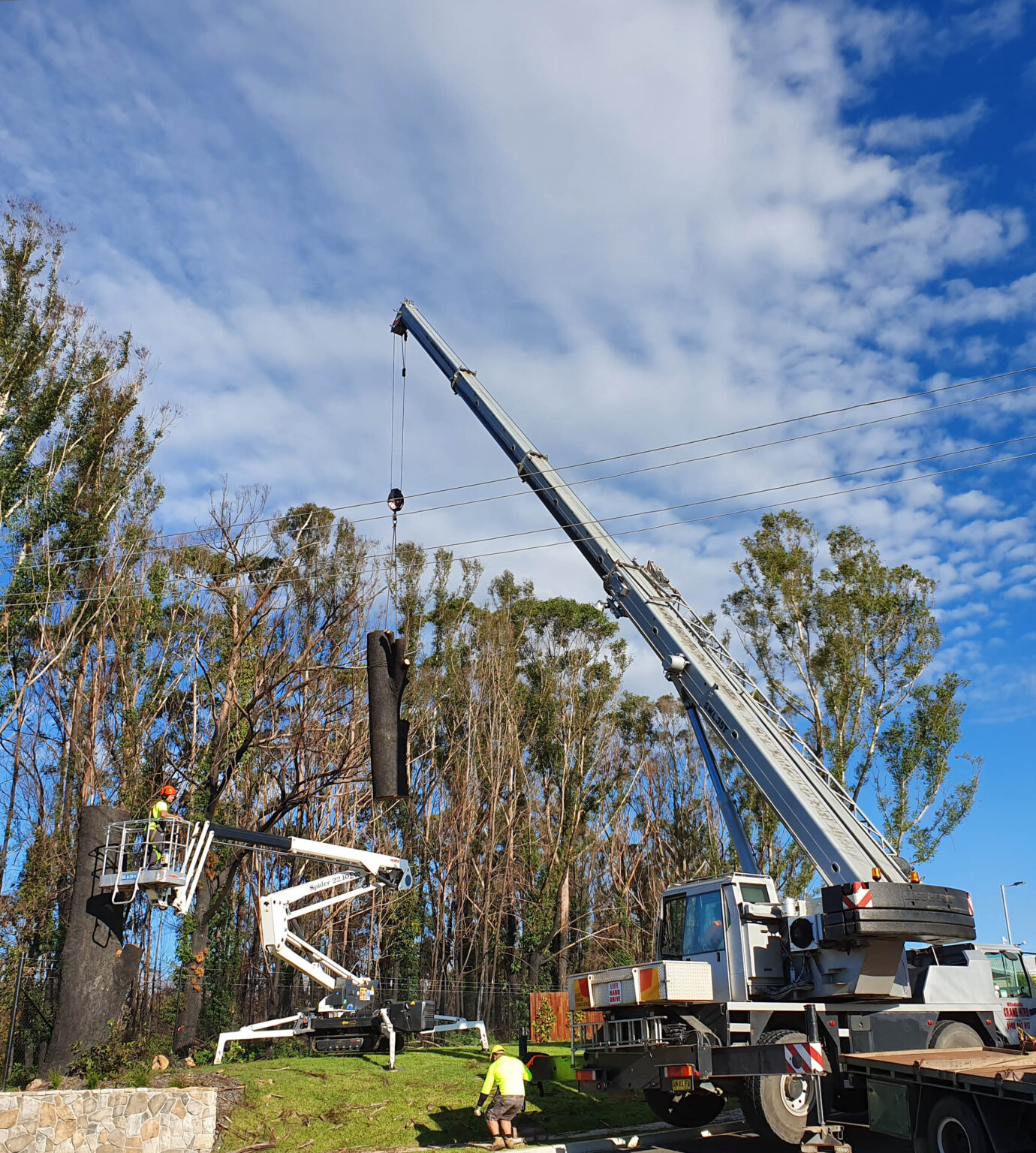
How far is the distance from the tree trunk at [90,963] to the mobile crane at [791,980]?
22.6 ft

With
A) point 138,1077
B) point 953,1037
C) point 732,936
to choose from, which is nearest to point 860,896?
point 732,936

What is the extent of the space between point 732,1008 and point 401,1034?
24.0 ft

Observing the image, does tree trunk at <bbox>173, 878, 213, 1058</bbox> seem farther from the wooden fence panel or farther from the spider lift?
the wooden fence panel

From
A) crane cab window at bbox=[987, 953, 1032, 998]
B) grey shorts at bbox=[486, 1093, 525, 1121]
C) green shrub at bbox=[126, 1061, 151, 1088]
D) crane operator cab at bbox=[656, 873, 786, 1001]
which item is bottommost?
grey shorts at bbox=[486, 1093, 525, 1121]

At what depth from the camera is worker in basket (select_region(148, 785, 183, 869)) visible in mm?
13758

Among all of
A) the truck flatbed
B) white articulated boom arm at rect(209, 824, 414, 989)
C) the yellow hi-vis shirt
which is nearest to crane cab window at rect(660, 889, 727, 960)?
the truck flatbed

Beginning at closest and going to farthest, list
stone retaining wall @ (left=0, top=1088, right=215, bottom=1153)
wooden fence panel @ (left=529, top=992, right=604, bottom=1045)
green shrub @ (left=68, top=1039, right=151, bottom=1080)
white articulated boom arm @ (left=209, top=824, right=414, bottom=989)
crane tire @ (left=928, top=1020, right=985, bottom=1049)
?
stone retaining wall @ (left=0, top=1088, right=215, bottom=1153) < crane tire @ (left=928, top=1020, right=985, bottom=1049) < green shrub @ (left=68, top=1039, right=151, bottom=1080) < white articulated boom arm @ (left=209, top=824, right=414, bottom=989) < wooden fence panel @ (left=529, top=992, right=604, bottom=1045)

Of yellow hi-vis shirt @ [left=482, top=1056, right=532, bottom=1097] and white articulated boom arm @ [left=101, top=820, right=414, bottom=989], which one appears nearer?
yellow hi-vis shirt @ [left=482, top=1056, right=532, bottom=1097]

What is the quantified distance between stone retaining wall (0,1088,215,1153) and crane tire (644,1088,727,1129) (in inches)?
212

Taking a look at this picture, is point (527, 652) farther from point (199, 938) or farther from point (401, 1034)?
point (401, 1034)

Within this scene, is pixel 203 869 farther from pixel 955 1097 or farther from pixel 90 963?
pixel 955 1097

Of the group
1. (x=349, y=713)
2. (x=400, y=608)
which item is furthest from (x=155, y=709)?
(x=400, y=608)

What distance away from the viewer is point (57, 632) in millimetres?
23531

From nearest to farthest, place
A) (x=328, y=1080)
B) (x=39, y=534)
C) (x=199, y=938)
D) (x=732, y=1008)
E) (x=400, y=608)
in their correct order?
1. (x=732, y=1008)
2. (x=328, y=1080)
3. (x=199, y=938)
4. (x=39, y=534)
5. (x=400, y=608)
